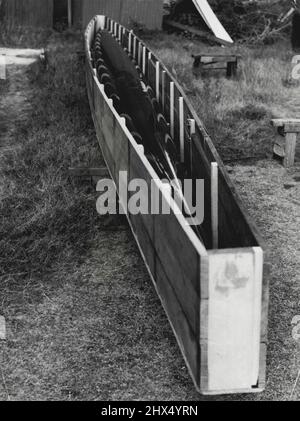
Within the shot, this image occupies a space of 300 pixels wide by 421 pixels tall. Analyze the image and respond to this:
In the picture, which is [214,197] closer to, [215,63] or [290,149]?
[290,149]

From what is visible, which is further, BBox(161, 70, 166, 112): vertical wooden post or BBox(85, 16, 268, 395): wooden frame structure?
BBox(161, 70, 166, 112): vertical wooden post

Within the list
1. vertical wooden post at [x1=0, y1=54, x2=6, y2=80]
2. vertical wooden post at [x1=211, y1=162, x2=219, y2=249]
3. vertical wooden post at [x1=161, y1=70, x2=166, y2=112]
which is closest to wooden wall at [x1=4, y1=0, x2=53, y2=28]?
vertical wooden post at [x1=0, y1=54, x2=6, y2=80]

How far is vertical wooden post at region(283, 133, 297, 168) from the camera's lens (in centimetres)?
754

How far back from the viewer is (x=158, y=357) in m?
4.09

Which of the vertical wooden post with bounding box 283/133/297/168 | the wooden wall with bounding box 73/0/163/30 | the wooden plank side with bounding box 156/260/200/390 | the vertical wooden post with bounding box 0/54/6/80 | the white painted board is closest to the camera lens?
the wooden plank side with bounding box 156/260/200/390

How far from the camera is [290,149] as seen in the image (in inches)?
300

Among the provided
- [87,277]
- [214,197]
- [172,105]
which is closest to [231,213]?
[214,197]

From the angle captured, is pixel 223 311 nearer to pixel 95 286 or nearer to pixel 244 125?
pixel 95 286

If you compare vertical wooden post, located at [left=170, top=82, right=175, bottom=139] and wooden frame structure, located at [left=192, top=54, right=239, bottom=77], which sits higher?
wooden frame structure, located at [left=192, top=54, right=239, bottom=77]

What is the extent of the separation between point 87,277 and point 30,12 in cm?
1409

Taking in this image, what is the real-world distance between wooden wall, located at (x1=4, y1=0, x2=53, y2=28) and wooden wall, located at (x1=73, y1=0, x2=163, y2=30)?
77 centimetres

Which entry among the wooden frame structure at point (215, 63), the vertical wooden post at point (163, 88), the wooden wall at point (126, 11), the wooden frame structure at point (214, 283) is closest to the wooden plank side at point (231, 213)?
the wooden frame structure at point (214, 283)

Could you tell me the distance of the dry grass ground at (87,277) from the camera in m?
3.89

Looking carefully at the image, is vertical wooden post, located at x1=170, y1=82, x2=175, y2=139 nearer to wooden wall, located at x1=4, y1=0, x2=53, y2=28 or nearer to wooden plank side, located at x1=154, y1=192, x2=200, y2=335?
wooden plank side, located at x1=154, y1=192, x2=200, y2=335
